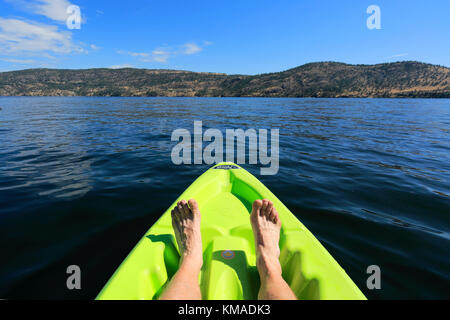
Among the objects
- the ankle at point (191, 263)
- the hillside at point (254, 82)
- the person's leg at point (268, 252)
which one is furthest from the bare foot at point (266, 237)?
the hillside at point (254, 82)

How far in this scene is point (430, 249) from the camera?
8.80ft

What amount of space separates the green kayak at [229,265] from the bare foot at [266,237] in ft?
0.40

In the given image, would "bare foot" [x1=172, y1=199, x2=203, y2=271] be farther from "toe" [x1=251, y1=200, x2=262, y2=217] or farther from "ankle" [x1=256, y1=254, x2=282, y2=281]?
"toe" [x1=251, y1=200, x2=262, y2=217]

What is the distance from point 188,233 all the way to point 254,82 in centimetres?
13325

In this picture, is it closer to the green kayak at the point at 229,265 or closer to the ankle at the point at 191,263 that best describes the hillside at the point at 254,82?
the green kayak at the point at 229,265

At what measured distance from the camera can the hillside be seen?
82938mm

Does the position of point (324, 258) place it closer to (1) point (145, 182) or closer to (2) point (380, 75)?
(1) point (145, 182)

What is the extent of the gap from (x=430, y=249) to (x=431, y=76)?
12345cm

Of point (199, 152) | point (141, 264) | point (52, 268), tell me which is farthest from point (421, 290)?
point (199, 152)

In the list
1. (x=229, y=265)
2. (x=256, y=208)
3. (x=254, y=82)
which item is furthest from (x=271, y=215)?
(x=254, y=82)

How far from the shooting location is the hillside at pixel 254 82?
82938 millimetres

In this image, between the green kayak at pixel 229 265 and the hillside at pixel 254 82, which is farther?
the hillside at pixel 254 82

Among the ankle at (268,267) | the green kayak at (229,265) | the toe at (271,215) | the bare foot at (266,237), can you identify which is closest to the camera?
the green kayak at (229,265)

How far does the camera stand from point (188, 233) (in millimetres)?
2357
